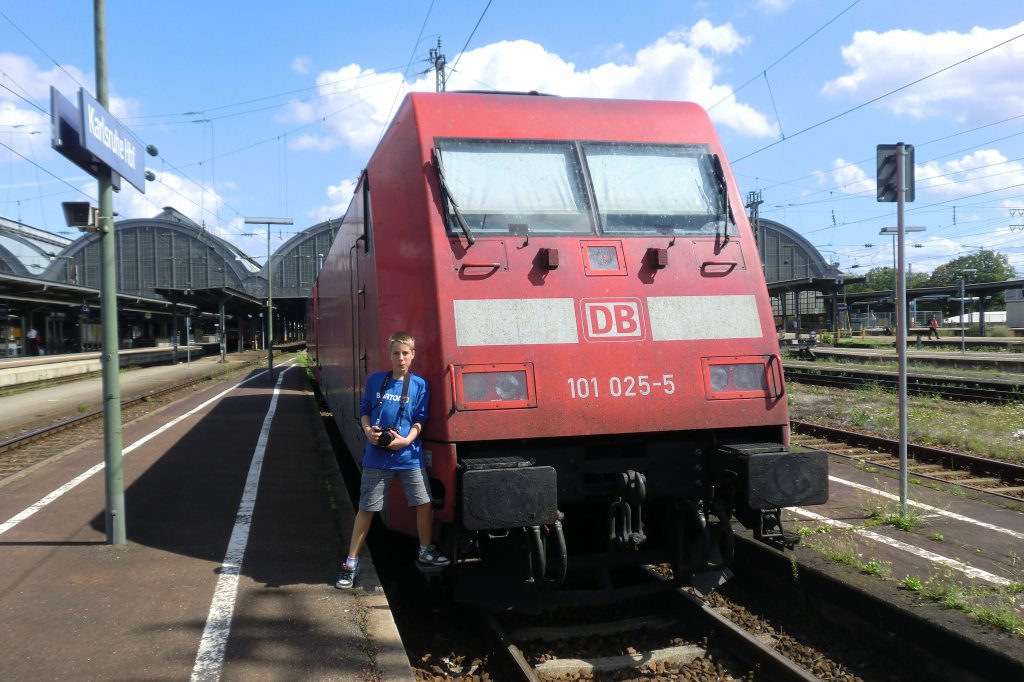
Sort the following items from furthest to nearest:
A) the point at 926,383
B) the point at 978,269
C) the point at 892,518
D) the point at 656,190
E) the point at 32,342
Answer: the point at 978,269, the point at 32,342, the point at 926,383, the point at 892,518, the point at 656,190

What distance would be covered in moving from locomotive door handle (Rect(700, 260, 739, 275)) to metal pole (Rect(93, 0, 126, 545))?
4173mm

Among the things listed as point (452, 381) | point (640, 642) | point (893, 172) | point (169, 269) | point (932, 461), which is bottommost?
point (640, 642)

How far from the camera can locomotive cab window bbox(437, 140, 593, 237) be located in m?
4.80

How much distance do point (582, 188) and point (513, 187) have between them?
0.47m

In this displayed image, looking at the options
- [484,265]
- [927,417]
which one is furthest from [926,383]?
[484,265]

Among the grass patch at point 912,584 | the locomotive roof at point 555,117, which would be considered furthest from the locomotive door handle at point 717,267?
the grass patch at point 912,584

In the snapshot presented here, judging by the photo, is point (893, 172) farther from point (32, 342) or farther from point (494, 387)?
point (32, 342)

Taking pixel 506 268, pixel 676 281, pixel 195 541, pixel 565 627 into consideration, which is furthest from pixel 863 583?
pixel 195 541

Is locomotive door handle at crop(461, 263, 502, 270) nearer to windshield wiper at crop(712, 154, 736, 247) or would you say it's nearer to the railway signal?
windshield wiper at crop(712, 154, 736, 247)

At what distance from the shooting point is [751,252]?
5129mm

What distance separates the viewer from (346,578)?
16.0ft

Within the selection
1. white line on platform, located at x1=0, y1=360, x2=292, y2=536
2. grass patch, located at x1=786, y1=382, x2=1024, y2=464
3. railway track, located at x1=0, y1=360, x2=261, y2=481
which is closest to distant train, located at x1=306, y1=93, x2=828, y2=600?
white line on platform, located at x1=0, y1=360, x2=292, y2=536

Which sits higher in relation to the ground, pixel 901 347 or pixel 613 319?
pixel 613 319

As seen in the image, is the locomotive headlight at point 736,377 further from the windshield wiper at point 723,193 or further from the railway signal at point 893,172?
the railway signal at point 893,172
